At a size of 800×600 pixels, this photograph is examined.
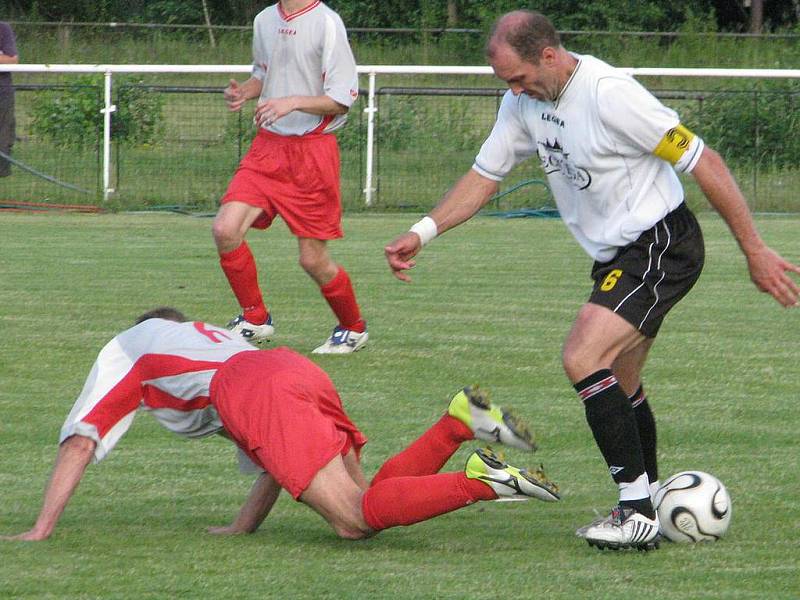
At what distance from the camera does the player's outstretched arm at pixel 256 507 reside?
16.3 ft

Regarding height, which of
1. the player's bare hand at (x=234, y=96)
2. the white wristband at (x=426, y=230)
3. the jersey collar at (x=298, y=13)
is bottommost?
the white wristband at (x=426, y=230)

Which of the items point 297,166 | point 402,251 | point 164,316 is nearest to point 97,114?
point 297,166

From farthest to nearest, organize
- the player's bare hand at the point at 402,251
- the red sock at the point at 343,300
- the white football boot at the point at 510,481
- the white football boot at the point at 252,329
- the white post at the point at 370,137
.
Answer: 1. the white post at the point at 370,137
2. the white football boot at the point at 252,329
3. the red sock at the point at 343,300
4. the player's bare hand at the point at 402,251
5. the white football boot at the point at 510,481

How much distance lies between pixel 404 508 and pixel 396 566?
0.66 ft

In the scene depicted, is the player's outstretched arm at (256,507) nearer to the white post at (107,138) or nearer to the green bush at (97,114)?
the white post at (107,138)

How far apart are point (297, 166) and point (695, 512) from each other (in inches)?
167

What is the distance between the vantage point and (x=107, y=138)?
16.8 meters

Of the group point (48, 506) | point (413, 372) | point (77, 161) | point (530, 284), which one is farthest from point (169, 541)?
point (77, 161)

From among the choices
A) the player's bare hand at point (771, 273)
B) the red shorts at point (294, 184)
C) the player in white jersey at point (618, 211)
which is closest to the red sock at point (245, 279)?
the red shorts at point (294, 184)

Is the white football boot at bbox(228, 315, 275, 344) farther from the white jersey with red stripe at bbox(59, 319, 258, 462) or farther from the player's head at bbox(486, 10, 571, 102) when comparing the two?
the player's head at bbox(486, 10, 571, 102)

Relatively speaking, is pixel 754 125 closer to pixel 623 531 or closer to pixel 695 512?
pixel 695 512

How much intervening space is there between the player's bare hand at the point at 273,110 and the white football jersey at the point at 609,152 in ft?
8.99

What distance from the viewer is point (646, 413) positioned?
5336 mm

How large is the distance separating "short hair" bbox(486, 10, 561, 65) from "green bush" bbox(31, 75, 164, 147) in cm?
1270
